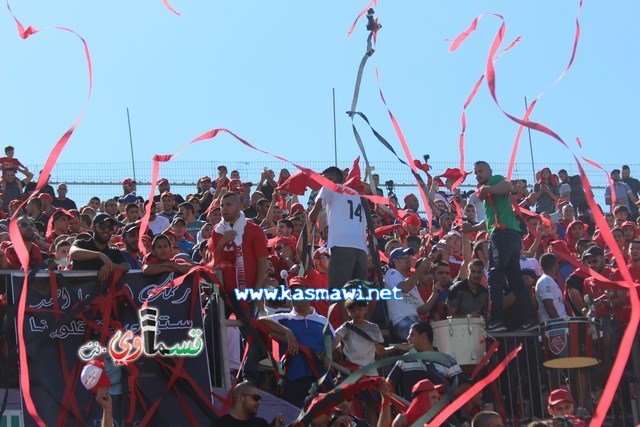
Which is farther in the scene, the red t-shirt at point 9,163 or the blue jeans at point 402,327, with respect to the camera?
the red t-shirt at point 9,163

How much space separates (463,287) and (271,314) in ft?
6.59

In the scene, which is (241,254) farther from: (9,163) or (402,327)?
(9,163)

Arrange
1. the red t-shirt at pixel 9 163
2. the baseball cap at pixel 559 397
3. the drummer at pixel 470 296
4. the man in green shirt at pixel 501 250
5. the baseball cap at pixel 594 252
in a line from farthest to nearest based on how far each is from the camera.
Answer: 1. the red t-shirt at pixel 9 163
2. the baseball cap at pixel 594 252
3. the drummer at pixel 470 296
4. the man in green shirt at pixel 501 250
5. the baseball cap at pixel 559 397

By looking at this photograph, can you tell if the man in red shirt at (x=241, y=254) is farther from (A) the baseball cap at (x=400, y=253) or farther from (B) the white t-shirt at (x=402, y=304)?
(A) the baseball cap at (x=400, y=253)

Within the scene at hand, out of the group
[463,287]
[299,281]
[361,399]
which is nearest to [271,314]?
[299,281]

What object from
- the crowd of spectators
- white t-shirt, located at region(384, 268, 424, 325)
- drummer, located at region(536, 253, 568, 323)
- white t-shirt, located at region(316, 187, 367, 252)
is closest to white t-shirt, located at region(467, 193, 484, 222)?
the crowd of spectators

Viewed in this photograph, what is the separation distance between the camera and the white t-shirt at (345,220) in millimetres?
11023

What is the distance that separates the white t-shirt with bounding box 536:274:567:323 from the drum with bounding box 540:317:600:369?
37.7 inches

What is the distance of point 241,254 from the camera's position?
10.5 metres

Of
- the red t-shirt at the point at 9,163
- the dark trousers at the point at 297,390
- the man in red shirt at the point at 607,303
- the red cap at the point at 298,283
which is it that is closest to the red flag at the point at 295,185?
the red cap at the point at 298,283

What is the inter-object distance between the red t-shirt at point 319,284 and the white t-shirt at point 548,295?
2.02m

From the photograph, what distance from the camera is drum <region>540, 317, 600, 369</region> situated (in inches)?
408

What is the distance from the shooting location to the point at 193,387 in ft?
30.0

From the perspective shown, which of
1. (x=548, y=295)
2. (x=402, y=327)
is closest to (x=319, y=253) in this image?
(x=402, y=327)
